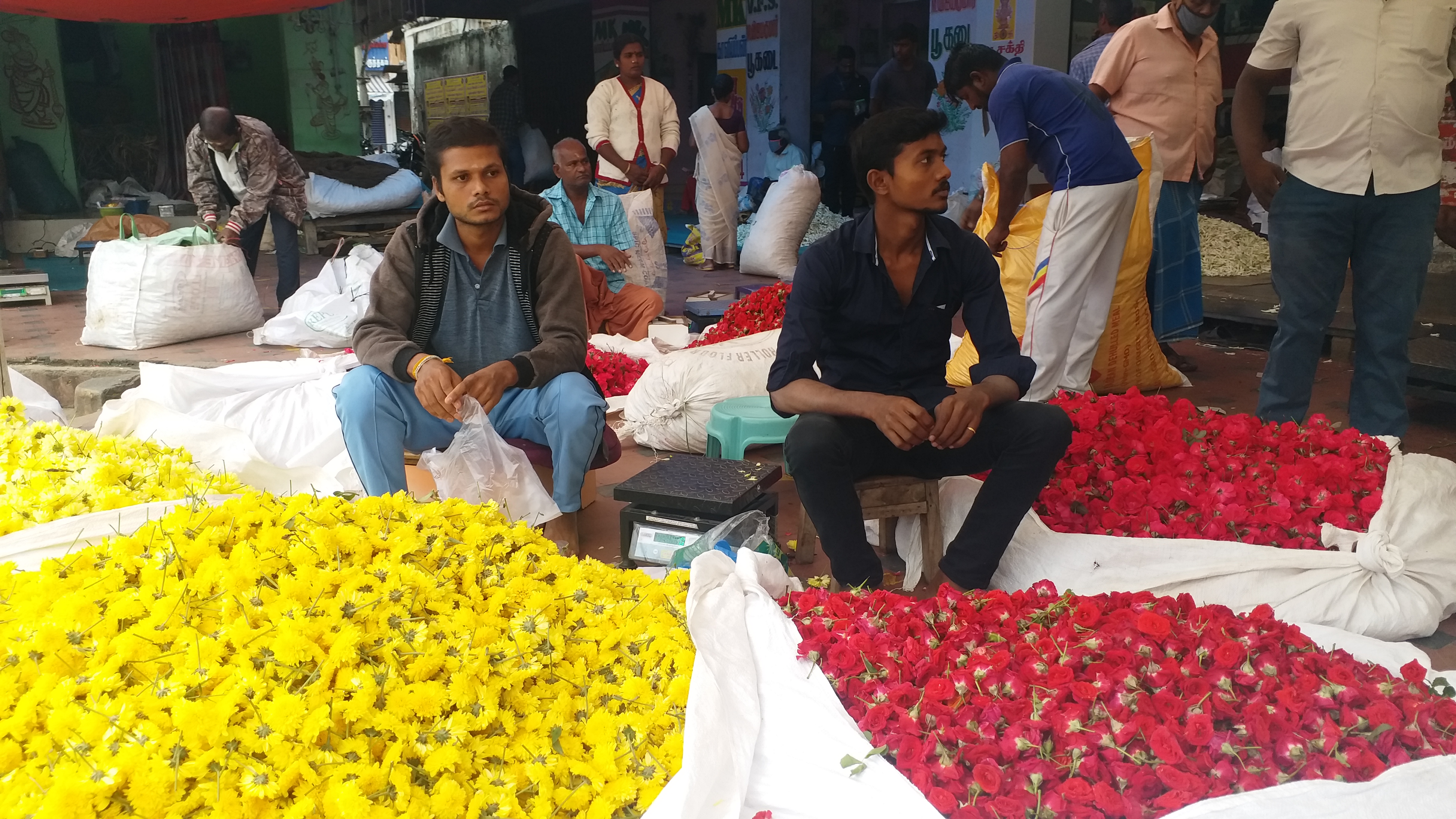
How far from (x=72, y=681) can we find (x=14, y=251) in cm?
1145

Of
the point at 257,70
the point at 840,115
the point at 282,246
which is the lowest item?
the point at 282,246

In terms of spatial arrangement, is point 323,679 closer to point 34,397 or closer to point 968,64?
point 34,397

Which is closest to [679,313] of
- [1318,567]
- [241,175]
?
[241,175]

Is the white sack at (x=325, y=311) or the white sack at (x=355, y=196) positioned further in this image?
the white sack at (x=355, y=196)

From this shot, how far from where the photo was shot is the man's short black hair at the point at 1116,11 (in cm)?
577

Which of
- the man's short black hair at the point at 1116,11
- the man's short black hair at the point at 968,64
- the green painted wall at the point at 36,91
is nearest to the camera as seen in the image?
the man's short black hair at the point at 968,64

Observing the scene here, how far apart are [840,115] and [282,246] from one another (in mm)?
5136

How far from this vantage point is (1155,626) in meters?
1.84

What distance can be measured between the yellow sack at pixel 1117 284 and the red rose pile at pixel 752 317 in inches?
35.1

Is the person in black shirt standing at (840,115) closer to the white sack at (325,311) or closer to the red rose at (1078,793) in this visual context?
the white sack at (325,311)

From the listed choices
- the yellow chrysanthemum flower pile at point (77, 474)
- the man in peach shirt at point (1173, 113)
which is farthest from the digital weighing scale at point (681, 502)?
the man in peach shirt at point (1173, 113)

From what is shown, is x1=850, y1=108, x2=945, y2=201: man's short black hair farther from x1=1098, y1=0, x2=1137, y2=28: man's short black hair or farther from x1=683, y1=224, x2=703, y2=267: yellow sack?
x1=683, y1=224, x2=703, y2=267: yellow sack

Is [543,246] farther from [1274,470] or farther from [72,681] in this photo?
[1274,470]

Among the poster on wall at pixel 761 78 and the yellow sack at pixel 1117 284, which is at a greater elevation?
the poster on wall at pixel 761 78
